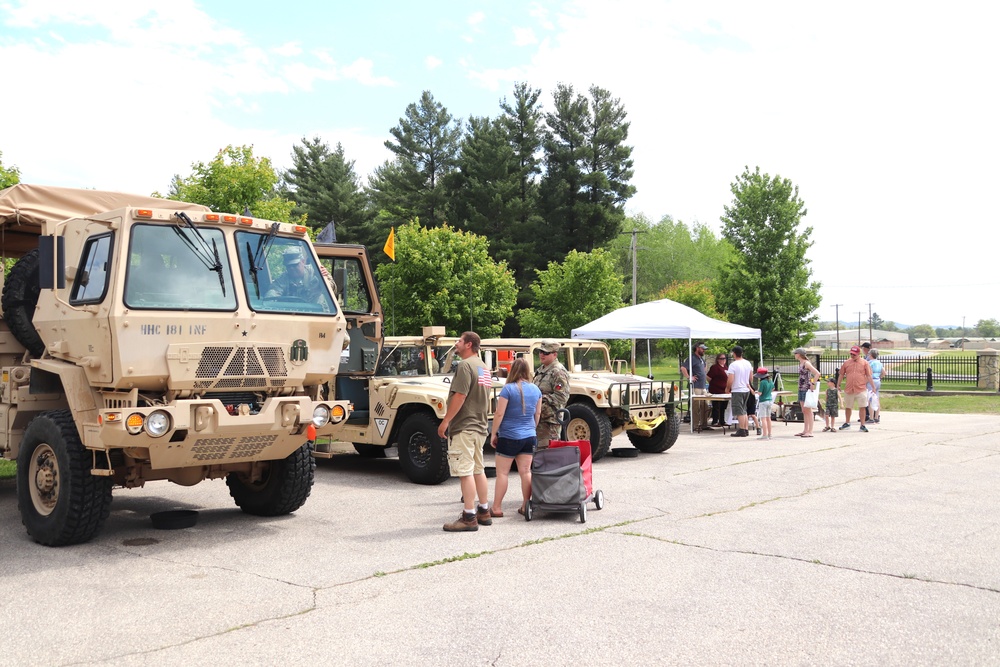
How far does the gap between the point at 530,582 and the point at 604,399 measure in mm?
6977

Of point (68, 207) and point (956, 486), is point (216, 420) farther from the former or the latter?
point (956, 486)

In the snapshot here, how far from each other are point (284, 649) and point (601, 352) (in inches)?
424

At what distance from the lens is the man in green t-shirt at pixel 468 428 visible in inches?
327

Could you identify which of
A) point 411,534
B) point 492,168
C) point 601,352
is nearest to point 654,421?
point 601,352

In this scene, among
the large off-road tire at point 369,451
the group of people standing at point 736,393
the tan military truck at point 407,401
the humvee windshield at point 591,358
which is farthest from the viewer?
the group of people standing at point 736,393

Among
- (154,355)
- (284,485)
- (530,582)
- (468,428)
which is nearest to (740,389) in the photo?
(468,428)

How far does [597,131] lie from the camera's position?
5691 cm

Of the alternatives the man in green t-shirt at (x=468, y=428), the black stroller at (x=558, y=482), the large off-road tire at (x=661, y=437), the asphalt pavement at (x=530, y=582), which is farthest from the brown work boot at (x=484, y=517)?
the large off-road tire at (x=661, y=437)

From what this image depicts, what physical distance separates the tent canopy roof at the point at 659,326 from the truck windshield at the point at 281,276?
34.9 feet

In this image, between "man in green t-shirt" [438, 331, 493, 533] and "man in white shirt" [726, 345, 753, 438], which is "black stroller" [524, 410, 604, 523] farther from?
"man in white shirt" [726, 345, 753, 438]

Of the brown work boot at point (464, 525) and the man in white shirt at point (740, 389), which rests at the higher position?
the man in white shirt at point (740, 389)

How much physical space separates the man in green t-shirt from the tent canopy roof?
10093 millimetres

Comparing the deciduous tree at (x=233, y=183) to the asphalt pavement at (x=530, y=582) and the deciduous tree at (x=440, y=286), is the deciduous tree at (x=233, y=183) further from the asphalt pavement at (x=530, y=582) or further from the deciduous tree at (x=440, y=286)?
the asphalt pavement at (x=530, y=582)

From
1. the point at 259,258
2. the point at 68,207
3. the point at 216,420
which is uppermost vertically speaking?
the point at 68,207
